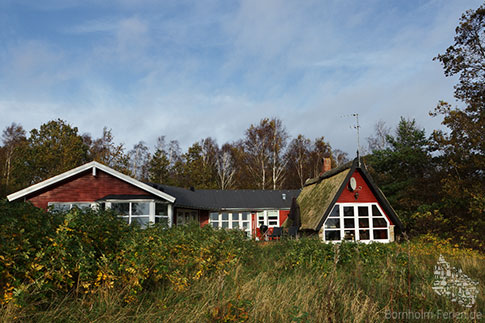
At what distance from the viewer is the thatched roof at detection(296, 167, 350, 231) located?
1638 cm

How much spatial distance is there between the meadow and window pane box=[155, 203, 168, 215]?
11648mm

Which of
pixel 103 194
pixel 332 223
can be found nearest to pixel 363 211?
pixel 332 223

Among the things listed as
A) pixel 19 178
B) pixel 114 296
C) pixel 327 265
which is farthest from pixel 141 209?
pixel 19 178

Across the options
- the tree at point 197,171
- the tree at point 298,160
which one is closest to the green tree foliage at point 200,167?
the tree at point 197,171

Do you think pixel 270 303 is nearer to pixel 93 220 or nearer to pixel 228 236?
pixel 93 220

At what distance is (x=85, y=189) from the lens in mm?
18266

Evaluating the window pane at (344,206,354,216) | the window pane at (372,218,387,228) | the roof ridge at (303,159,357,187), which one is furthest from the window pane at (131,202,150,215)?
the window pane at (372,218,387,228)

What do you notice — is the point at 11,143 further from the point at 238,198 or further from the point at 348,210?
the point at 348,210

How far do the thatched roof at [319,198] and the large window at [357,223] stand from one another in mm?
673

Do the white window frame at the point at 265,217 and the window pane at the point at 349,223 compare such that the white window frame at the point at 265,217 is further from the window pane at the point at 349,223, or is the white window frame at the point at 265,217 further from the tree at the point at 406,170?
the window pane at the point at 349,223

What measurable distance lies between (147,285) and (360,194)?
13647 millimetres

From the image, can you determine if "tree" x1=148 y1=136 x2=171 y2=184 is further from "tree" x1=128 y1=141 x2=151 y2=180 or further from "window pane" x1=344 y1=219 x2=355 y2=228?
"window pane" x1=344 y1=219 x2=355 y2=228

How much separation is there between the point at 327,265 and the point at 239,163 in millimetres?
33838

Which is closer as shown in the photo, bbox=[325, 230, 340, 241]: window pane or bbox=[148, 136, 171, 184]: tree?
bbox=[325, 230, 340, 241]: window pane
